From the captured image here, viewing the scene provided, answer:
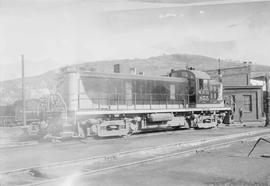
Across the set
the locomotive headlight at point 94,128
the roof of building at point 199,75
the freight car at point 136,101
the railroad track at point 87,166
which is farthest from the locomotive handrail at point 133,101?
the railroad track at point 87,166

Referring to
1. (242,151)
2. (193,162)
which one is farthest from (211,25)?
(242,151)

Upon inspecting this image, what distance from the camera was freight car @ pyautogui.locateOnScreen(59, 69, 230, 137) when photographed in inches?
601

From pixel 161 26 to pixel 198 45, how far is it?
890 millimetres

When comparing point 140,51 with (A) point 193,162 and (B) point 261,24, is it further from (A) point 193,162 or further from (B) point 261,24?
(A) point 193,162

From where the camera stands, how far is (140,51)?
4074 mm

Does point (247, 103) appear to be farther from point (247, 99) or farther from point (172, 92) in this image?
point (172, 92)

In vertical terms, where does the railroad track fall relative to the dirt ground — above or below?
above

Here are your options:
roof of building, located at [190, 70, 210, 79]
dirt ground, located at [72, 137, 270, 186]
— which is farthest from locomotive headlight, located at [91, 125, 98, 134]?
roof of building, located at [190, 70, 210, 79]

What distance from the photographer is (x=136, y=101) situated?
17672 mm

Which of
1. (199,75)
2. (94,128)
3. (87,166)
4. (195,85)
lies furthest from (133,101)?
(87,166)

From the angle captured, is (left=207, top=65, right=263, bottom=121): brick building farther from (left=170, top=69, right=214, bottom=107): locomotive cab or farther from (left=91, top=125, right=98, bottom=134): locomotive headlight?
(left=91, top=125, right=98, bottom=134): locomotive headlight

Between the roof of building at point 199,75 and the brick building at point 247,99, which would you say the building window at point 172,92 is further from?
the brick building at point 247,99

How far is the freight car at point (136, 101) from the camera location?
1526cm

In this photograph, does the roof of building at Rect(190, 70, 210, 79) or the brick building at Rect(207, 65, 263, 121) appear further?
the brick building at Rect(207, 65, 263, 121)
